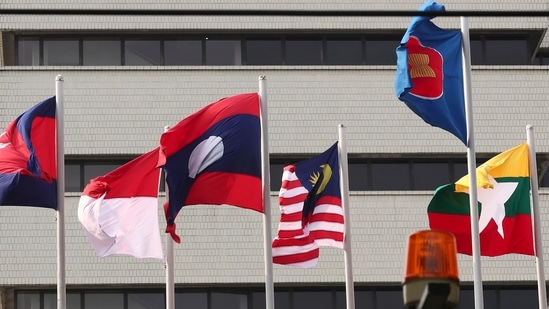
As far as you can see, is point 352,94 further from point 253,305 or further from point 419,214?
point 253,305

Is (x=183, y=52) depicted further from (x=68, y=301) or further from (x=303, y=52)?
(x=68, y=301)

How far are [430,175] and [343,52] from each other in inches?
147

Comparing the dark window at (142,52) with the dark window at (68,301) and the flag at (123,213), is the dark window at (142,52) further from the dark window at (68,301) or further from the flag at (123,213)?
the flag at (123,213)

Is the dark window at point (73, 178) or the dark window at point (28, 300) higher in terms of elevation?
the dark window at point (73, 178)

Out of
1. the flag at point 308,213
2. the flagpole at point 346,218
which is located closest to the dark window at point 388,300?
the flagpole at point 346,218

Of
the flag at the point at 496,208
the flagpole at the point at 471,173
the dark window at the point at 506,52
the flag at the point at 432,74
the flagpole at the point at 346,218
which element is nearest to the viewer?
the flag at the point at 432,74

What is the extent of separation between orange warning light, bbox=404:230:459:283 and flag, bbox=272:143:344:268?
1810cm

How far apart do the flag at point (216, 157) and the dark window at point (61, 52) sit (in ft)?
36.7

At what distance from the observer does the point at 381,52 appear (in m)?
36.3

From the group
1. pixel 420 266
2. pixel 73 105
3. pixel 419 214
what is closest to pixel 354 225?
pixel 419 214

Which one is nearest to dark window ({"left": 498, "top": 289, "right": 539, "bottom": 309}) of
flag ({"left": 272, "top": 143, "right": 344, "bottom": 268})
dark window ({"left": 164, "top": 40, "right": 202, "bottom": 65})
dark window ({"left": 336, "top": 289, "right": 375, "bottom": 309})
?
dark window ({"left": 336, "top": 289, "right": 375, "bottom": 309})

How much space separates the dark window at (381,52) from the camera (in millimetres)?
36250

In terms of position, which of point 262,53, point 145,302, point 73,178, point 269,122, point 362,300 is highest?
point 262,53

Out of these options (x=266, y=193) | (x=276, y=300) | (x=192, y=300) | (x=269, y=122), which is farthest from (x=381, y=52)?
(x=266, y=193)
